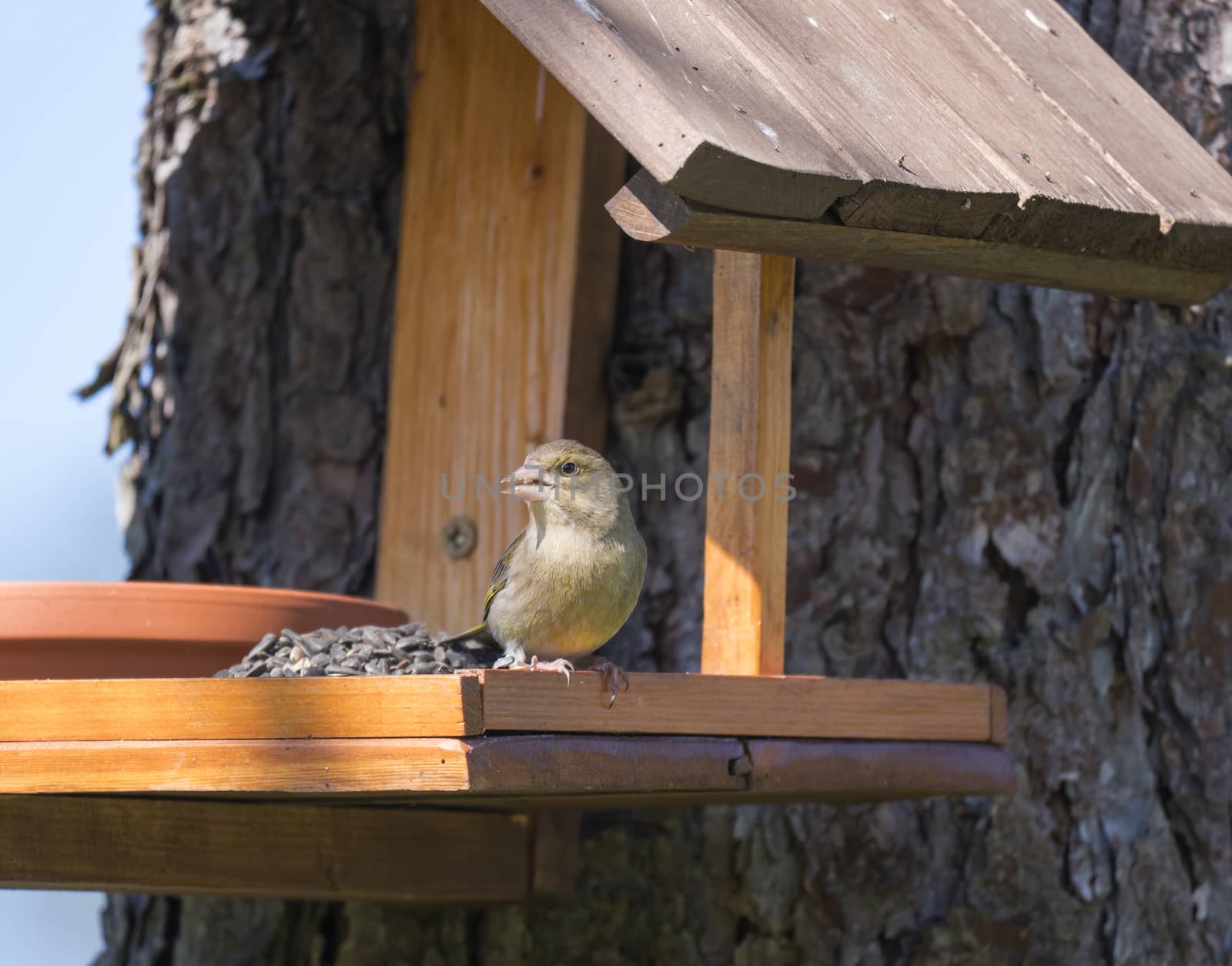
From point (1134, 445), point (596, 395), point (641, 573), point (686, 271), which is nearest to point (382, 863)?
point (641, 573)

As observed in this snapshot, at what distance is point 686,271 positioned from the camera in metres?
4.24

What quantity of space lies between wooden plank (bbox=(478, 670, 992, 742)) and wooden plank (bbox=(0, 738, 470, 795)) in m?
0.12

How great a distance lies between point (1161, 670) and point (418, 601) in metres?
1.93

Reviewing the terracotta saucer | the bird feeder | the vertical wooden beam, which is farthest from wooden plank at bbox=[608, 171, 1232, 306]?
the terracotta saucer

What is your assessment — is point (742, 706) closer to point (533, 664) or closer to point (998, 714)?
point (533, 664)

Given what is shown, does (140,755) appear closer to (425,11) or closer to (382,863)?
(382,863)

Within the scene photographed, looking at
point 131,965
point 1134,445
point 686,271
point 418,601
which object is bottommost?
point 131,965

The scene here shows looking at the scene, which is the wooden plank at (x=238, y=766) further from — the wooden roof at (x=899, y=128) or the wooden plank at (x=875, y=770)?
the wooden roof at (x=899, y=128)

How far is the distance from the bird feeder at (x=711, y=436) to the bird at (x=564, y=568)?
216mm

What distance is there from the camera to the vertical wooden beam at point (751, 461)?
3094mm

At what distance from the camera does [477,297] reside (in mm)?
4371

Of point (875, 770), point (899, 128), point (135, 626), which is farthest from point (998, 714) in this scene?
point (135, 626)

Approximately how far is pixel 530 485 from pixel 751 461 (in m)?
0.53

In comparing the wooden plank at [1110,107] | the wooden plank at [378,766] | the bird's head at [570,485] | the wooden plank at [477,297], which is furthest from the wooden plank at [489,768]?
the wooden plank at [477,297]
